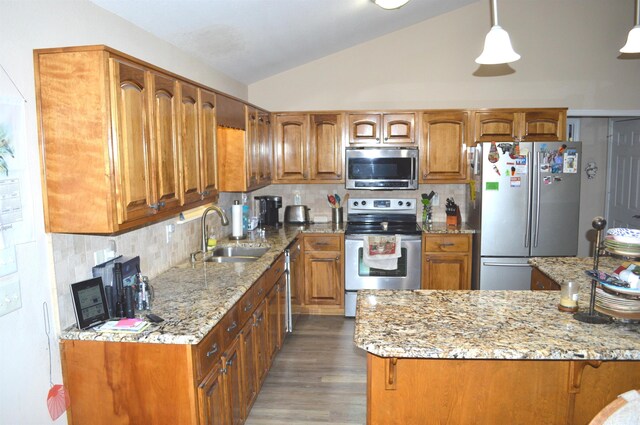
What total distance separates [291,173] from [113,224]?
3086 millimetres

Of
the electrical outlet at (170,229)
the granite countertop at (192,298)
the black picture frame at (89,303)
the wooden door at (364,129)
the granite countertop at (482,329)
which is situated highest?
the wooden door at (364,129)

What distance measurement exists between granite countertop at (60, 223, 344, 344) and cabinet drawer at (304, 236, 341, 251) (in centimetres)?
98

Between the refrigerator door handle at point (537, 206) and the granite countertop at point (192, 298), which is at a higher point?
the refrigerator door handle at point (537, 206)

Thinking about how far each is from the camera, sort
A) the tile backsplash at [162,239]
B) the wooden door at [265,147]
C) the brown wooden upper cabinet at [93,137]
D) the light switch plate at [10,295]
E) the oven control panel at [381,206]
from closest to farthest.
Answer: the light switch plate at [10,295]
the brown wooden upper cabinet at [93,137]
the tile backsplash at [162,239]
the wooden door at [265,147]
the oven control panel at [381,206]

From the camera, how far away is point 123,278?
7.32 ft

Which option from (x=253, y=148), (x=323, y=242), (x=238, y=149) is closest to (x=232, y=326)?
(x=238, y=149)

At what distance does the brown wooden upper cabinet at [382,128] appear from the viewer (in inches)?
190

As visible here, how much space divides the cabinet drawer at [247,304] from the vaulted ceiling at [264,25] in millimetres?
1619

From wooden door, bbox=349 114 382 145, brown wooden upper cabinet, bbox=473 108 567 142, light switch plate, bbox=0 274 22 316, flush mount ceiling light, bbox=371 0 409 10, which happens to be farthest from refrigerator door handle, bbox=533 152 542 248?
light switch plate, bbox=0 274 22 316

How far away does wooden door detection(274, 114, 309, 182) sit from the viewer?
4895 millimetres

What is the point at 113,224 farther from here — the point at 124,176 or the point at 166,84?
the point at 166,84

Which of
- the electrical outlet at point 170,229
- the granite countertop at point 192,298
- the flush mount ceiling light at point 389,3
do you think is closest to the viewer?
the granite countertop at point 192,298

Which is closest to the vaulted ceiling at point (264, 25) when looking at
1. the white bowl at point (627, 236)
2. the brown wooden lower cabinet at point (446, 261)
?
the brown wooden lower cabinet at point (446, 261)

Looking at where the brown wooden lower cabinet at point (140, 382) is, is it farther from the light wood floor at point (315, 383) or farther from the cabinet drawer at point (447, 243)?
the cabinet drawer at point (447, 243)
